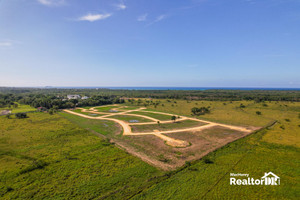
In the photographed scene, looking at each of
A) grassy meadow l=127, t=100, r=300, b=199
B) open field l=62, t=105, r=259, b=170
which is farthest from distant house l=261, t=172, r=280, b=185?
open field l=62, t=105, r=259, b=170

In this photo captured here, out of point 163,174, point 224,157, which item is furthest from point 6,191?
point 224,157

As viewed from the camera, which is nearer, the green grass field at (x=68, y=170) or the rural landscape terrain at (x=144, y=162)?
the green grass field at (x=68, y=170)

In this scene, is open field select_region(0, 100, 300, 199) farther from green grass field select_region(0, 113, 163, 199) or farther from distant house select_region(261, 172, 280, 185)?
distant house select_region(261, 172, 280, 185)

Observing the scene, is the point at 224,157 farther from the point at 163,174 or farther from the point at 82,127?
the point at 82,127

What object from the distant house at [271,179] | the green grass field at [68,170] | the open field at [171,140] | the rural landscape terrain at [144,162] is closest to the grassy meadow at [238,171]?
the rural landscape terrain at [144,162]

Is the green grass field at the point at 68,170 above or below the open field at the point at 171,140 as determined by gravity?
below

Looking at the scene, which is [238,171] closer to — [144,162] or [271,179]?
[271,179]

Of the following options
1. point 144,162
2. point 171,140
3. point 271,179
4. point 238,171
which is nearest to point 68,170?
point 144,162

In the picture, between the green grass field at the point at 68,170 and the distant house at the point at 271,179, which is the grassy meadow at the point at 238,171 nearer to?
the distant house at the point at 271,179

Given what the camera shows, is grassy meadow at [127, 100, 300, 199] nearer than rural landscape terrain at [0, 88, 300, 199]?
Yes
